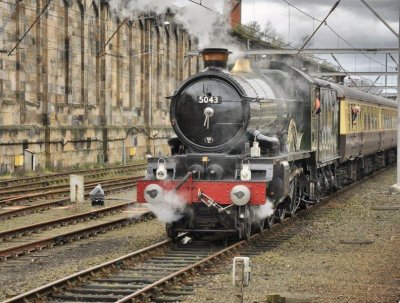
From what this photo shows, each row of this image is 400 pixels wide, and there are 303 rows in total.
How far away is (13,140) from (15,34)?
403 centimetres

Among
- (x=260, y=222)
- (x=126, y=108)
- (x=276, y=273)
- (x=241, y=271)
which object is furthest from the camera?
Answer: (x=126, y=108)

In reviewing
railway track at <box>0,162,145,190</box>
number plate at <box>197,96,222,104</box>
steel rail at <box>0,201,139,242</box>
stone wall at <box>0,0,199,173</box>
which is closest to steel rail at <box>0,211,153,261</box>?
steel rail at <box>0,201,139,242</box>

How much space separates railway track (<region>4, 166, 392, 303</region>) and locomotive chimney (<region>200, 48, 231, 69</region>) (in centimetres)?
303

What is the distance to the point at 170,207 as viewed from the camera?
1241 centimetres

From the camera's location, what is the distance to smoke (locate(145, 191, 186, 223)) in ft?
40.4

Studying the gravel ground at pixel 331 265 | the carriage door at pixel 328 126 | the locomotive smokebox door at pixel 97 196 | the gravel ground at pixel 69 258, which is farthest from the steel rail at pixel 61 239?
the carriage door at pixel 328 126

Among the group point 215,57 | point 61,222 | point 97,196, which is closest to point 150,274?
point 215,57

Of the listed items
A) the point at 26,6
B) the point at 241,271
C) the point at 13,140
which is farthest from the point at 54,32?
the point at 241,271

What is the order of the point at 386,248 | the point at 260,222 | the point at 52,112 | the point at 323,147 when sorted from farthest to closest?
1. the point at 52,112
2. the point at 323,147
3. the point at 260,222
4. the point at 386,248

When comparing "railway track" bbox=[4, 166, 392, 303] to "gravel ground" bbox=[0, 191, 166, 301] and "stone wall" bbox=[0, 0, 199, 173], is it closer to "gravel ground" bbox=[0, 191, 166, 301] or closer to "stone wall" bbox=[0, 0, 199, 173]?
"gravel ground" bbox=[0, 191, 166, 301]

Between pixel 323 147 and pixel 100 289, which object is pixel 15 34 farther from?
pixel 100 289

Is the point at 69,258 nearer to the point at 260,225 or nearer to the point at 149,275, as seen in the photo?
the point at 149,275

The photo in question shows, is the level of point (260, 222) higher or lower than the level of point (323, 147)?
lower

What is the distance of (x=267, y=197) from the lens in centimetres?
1273
